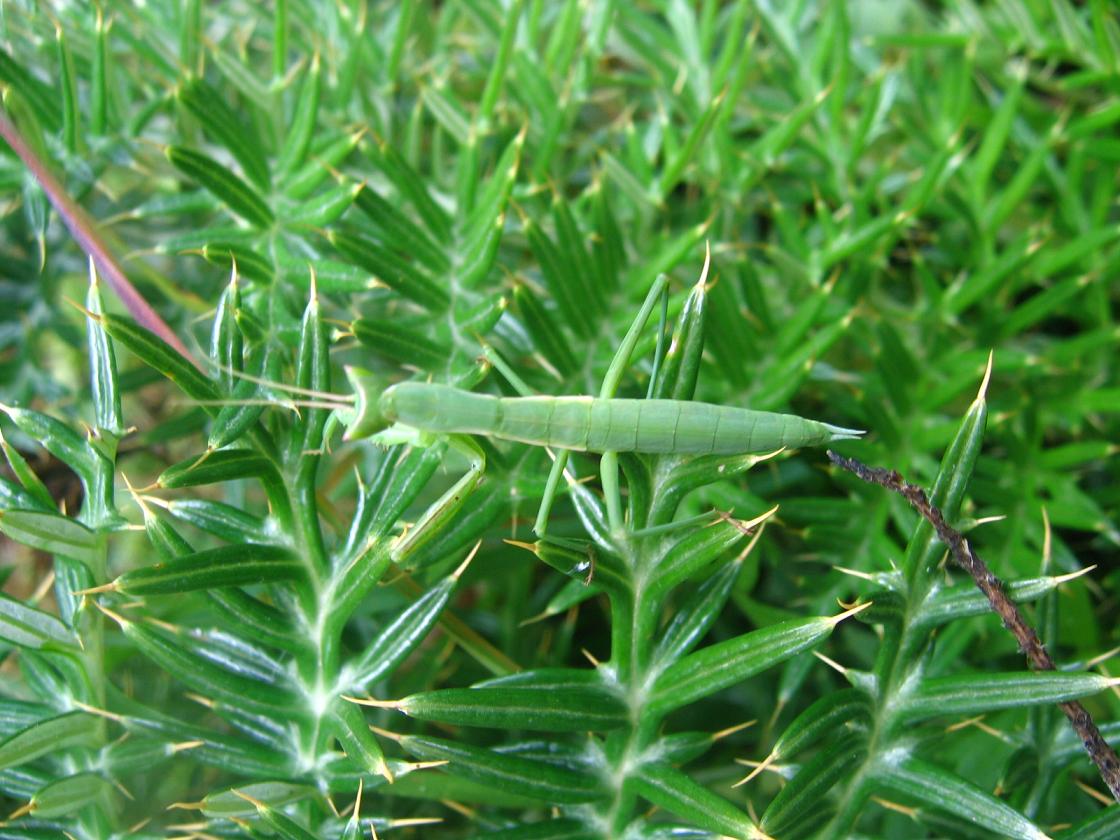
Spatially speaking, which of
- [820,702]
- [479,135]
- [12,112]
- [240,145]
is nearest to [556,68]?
[479,135]

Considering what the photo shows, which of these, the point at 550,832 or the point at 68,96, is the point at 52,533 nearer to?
the point at 550,832

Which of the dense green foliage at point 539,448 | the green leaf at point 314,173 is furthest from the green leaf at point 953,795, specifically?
the green leaf at point 314,173

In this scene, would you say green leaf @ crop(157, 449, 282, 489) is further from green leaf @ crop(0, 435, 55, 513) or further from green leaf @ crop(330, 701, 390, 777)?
green leaf @ crop(330, 701, 390, 777)

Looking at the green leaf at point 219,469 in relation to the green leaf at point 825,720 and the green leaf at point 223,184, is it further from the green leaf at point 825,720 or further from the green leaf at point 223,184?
the green leaf at point 825,720

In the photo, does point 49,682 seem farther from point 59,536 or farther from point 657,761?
point 657,761

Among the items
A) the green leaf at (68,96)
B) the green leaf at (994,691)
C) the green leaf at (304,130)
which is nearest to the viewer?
the green leaf at (994,691)

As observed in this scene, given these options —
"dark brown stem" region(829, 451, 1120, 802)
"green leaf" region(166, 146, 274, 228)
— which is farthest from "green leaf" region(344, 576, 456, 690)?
"green leaf" region(166, 146, 274, 228)

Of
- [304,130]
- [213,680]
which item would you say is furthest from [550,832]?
[304,130]

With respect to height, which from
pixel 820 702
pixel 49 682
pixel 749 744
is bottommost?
pixel 749 744
